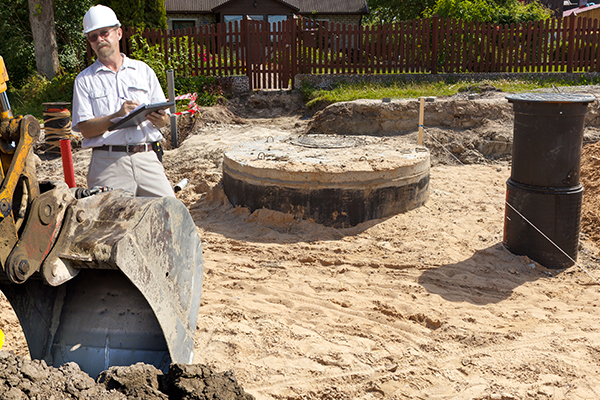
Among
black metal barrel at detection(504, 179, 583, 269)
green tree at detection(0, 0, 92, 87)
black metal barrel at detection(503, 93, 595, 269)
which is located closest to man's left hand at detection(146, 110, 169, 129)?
black metal barrel at detection(503, 93, 595, 269)

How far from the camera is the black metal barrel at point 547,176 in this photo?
4305mm

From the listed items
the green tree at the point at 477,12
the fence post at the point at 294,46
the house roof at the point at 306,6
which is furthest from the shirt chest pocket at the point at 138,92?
the house roof at the point at 306,6

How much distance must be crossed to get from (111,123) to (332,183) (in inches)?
100

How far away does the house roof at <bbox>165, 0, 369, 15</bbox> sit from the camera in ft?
Answer: 80.1

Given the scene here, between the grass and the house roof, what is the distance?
43.0 feet

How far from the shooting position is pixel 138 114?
307cm

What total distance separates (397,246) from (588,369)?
223 centimetres

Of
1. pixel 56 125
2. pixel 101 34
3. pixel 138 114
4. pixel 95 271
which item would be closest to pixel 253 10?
pixel 56 125

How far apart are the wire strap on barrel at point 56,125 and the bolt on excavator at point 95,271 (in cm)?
728

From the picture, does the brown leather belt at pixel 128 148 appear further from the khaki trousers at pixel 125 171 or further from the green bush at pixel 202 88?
the green bush at pixel 202 88

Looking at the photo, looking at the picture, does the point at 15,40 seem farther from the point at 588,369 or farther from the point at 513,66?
the point at 588,369

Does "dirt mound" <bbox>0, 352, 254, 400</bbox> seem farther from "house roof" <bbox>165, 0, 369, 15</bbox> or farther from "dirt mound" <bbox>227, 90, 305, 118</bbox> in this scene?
"house roof" <bbox>165, 0, 369, 15</bbox>

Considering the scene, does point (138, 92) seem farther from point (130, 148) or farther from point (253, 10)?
point (253, 10)

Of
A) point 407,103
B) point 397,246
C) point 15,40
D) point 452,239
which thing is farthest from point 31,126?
point 15,40
